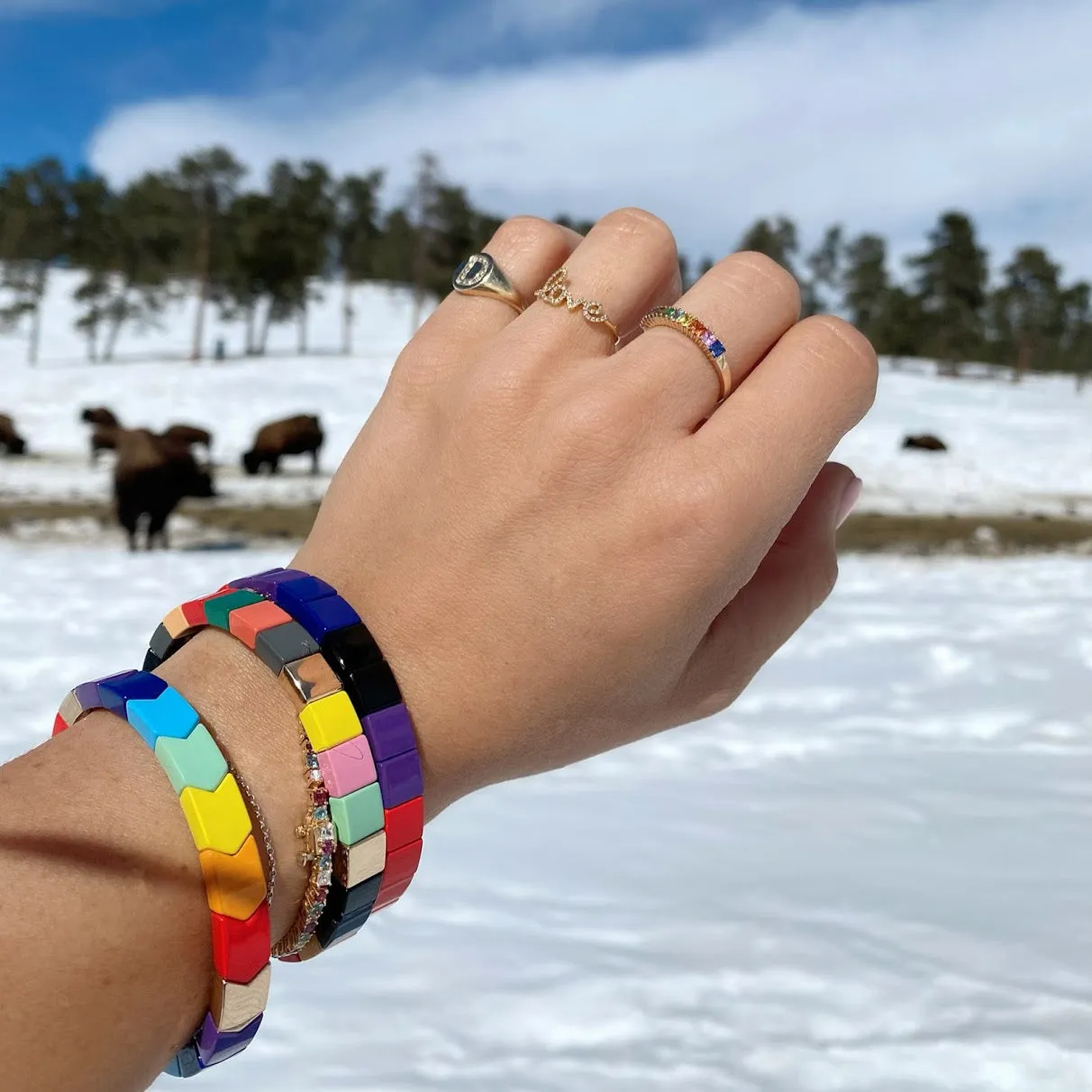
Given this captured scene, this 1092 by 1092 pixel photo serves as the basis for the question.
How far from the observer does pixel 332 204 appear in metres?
48.8

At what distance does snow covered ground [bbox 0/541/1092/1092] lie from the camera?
1472 mm

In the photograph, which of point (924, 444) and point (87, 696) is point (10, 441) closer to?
point (924, 444)

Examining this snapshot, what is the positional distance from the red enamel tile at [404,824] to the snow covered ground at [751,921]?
0.61m

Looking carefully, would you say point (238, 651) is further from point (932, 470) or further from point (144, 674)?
point (932, 470)

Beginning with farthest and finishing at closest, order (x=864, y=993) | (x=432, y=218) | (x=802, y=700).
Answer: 1. (x=432, y=218)
2. (x=802, y=700)
3. (x=864, y=993)

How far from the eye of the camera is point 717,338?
1240 millimetres

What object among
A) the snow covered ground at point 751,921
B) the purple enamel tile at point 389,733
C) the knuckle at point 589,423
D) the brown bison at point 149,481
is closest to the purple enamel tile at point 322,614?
the purple enamel tile at point 389,733

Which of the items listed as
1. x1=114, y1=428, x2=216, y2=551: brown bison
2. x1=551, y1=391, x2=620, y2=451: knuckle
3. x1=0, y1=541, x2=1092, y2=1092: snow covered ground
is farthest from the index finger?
x1=114, y1=428, x2=216, y2=551: brown bison

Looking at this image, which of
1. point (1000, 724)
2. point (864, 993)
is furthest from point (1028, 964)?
point (1000, 724)

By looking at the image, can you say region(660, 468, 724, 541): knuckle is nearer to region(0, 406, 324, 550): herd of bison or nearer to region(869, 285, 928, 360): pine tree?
region(0, 406, 324, 550): herd of bison

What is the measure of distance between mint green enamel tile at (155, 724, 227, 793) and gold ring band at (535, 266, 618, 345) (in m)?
0.73

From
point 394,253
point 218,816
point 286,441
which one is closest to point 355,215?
point 394,253

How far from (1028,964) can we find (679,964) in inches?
25.4

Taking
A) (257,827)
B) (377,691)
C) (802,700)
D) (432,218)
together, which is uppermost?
(432,218)
